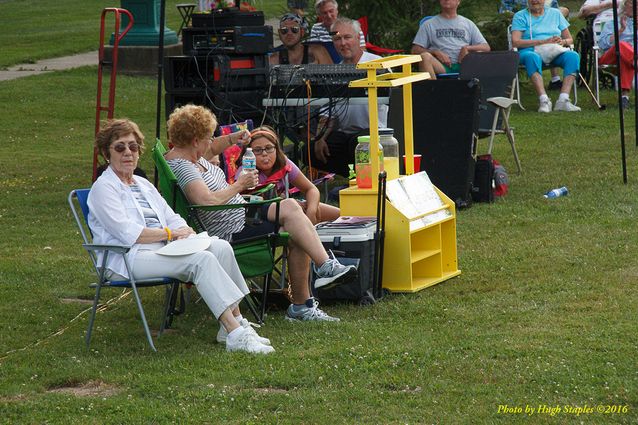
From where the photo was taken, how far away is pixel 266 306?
6.64m

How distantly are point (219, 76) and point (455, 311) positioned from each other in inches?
150

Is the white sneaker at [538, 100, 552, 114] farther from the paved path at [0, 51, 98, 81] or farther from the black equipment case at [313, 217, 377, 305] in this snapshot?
the paved path at [0, 51, 98, 81]

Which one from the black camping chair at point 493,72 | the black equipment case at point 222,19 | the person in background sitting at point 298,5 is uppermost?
the person in background sitting at point 298,5

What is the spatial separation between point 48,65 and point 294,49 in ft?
28.4

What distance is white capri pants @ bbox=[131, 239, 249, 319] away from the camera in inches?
229

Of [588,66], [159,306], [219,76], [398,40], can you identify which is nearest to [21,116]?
[398,40]

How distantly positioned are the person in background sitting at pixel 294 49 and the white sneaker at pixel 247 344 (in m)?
5.26

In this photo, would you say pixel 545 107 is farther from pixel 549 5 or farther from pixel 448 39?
pixel 549 5

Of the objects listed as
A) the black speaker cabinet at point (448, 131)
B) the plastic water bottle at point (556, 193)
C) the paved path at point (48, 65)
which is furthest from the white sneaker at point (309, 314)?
the paved path at point (48, 65)

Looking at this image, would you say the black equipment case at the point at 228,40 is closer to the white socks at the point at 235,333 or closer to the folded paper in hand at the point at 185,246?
the folded paper in hand at the point at 185,246

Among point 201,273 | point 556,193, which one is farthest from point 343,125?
point 201,273

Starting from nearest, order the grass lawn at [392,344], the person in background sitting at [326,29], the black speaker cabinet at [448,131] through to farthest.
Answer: the grass lawn at [392,344] → the black speaker cabinet at [448,131] → the person in background sitting at [326,29]

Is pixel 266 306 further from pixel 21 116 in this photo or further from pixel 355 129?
pixel 21 116

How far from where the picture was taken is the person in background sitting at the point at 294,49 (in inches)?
419
